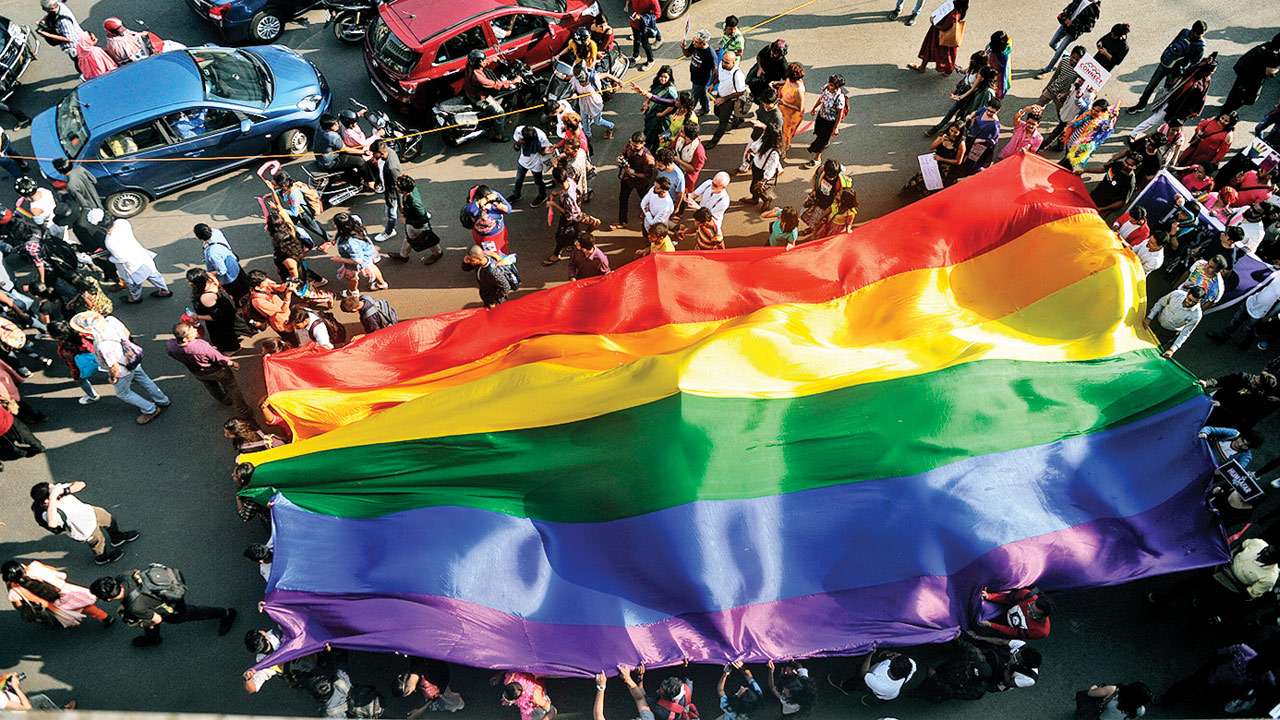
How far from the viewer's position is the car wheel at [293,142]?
1288cm

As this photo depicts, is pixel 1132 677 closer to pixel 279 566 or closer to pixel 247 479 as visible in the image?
pixel 279 566

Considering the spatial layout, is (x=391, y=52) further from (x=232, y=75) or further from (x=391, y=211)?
(x=391, y=211)

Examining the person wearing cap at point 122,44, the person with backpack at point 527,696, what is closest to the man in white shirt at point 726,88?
the person with backpack at point 527,696

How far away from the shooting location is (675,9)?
1531 cm

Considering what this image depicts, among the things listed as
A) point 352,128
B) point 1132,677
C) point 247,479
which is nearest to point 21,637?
point 247,479

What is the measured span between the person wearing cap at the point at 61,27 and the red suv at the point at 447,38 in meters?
4.42

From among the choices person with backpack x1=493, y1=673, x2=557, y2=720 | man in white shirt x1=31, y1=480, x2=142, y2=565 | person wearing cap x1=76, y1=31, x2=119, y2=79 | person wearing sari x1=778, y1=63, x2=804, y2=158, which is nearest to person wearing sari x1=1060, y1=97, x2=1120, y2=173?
person wearing sari x1=778, y1=63, x2=804, y2=158

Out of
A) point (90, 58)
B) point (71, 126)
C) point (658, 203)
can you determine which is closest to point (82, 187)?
point (71, 126)

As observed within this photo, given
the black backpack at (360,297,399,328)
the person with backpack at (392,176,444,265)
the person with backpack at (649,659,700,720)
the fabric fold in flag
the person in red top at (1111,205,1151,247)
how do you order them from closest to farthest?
the person with backpack at (649,659,700,720), the fabric fold in flag, the black backpack at (360,297,399,328), the person in red top at (1111,205,1151,247), the person with backpack at (392,176,444,265)

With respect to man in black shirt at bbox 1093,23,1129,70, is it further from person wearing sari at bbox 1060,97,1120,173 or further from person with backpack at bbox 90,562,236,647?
person with backpack at bbox 90,562,236,647

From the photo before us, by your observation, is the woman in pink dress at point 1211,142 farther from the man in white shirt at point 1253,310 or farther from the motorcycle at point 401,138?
the motorcycle at point 401,138

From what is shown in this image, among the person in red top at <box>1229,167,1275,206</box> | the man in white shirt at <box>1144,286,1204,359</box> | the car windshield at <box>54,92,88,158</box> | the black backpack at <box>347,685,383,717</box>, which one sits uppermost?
the car windshield at <box>54,92,88,158</box>

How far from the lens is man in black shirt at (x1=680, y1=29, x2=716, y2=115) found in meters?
12.5

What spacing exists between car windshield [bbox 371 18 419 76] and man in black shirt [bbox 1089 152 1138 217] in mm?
9680
